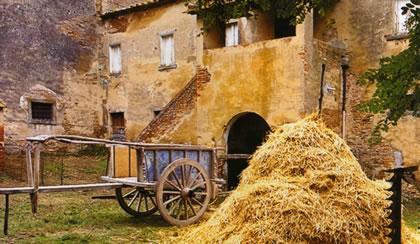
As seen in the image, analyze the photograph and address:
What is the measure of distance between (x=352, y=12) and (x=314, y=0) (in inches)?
462

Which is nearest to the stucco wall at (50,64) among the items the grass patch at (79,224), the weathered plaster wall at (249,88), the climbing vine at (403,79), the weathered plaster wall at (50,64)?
the weathered plaster wall at (50,64)

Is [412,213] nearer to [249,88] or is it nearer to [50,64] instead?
[249,88]

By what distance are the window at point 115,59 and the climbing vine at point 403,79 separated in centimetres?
1768

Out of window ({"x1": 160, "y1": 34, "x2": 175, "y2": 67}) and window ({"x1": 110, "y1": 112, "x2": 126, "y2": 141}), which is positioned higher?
window ({"x1": 160, "y1": 34, "x2": 175, "y2": 67})

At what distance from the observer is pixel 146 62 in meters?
19.2

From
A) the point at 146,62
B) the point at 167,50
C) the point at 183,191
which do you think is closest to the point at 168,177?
the point at 183,191

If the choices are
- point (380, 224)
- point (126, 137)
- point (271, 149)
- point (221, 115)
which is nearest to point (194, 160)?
point (271, 149)

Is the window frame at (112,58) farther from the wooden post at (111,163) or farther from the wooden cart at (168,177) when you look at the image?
the wooden post at (111,163)

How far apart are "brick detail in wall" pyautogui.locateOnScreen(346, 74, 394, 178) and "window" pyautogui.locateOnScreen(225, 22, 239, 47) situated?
3459 mm

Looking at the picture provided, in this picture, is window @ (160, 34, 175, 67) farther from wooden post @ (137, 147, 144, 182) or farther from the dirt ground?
wooden post @ (137, 147, 144, 182)

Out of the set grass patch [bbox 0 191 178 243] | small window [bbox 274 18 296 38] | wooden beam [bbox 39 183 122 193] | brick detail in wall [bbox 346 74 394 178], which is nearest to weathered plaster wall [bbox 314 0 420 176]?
brick detail in wall [bbox 346 74 394 178]

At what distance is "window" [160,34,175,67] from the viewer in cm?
1852

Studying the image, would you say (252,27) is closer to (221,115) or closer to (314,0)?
(221,115)

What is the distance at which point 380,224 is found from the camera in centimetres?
579
